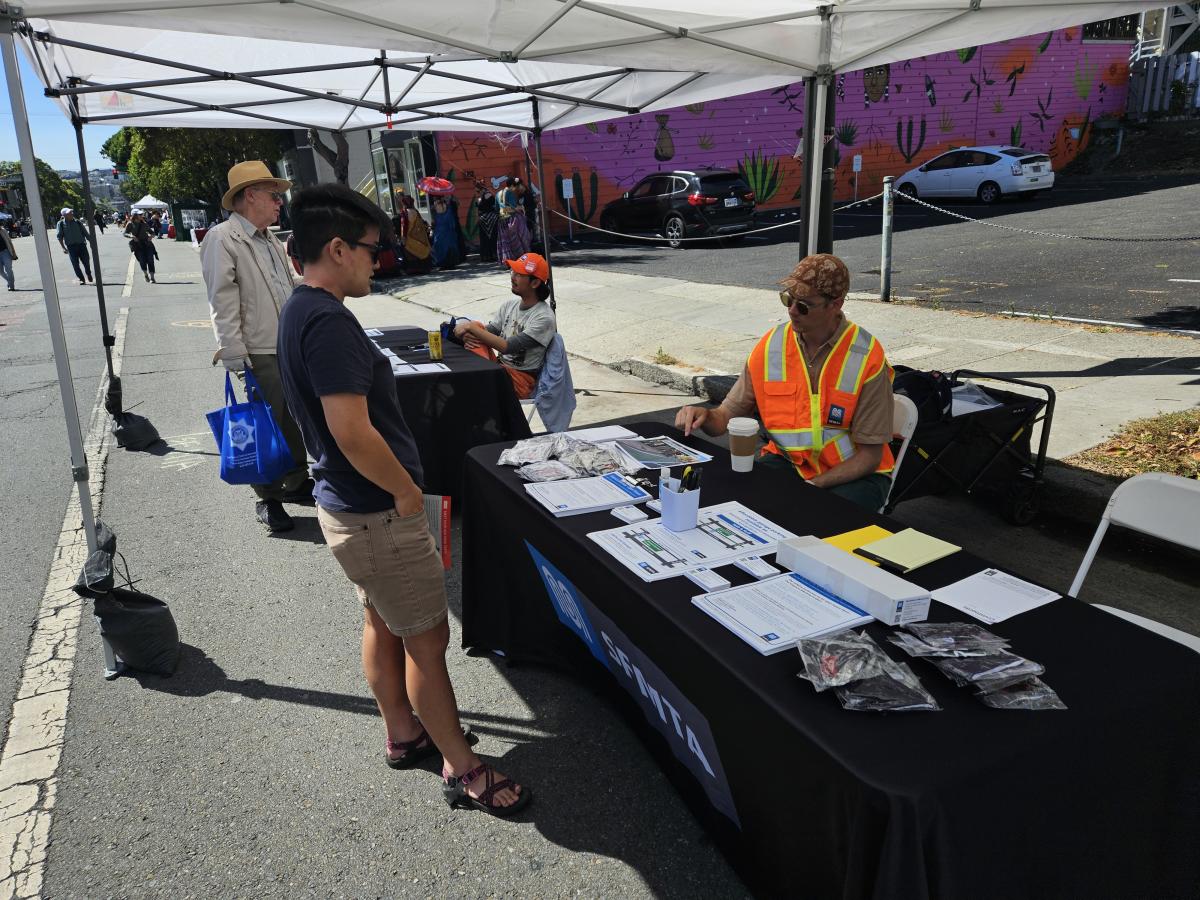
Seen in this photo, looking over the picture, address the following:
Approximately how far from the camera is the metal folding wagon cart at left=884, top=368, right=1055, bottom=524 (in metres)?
3.99

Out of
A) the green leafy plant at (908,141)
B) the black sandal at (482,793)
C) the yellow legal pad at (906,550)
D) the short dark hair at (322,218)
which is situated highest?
the green leafy plant at (908,141)

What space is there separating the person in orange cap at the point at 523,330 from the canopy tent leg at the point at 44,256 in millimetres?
2526

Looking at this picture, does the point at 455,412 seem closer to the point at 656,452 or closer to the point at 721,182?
the point at 656,452

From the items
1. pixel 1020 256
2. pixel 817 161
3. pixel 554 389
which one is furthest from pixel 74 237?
pixel 1020 256

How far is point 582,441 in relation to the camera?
3.22 m

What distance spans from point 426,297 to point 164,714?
11687 mm

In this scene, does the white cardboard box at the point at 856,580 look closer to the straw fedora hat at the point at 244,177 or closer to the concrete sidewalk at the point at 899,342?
the concrete sidewalk at the point at 899,342

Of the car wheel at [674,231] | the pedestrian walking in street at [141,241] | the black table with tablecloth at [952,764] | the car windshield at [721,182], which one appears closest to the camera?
the black table with tablecloth at [952,764]

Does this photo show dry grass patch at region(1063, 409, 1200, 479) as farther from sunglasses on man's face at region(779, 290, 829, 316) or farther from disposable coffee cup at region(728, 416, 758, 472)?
disposable coffee cup at region(728, 416, 758, 472)

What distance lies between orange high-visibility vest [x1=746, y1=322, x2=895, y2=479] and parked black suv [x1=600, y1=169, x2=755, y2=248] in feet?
46.2

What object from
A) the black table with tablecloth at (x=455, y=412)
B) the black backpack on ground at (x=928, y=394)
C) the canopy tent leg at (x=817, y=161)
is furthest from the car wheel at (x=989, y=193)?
the black table with tablecloth at (x=455, y=412)

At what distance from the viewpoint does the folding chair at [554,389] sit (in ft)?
18.1

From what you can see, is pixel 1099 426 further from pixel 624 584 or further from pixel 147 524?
pixel 147 524

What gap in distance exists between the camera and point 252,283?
15.6ft
